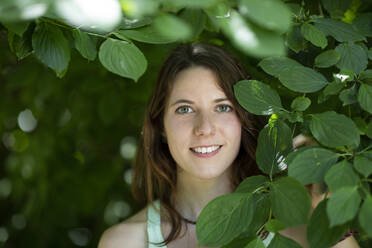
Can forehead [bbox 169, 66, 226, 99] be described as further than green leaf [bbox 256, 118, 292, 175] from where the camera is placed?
Yes

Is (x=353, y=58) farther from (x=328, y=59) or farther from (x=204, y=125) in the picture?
(x=204, y=125)

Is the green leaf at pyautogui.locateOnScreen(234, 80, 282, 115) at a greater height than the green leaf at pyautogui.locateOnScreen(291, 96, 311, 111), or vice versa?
the green leaf at pyautogui.locateOnScreen(234, 80, 282, 115)

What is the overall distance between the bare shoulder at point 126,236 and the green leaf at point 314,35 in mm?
1042

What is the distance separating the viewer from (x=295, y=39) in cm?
152

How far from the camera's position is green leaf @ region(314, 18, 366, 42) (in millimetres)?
1461

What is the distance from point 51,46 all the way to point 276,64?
62 cm

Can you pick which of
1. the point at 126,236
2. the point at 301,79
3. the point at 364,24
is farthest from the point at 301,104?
the point at 126,236

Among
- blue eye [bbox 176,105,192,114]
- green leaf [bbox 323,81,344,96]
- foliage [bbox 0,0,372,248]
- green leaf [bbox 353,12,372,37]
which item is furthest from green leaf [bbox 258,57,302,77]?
blue eye [bbox 176,105,192,114]

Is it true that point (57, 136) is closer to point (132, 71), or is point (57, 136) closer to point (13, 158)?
point (13, 158)

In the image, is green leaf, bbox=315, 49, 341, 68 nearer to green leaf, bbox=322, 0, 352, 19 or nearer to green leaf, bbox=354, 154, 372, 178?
green leaf, bbox=322, 0, 352, 19

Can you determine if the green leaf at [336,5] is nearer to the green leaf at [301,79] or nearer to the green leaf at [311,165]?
the green leaf at [301,79]

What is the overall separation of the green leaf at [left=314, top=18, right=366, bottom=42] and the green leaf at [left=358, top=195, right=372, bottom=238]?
59 cm

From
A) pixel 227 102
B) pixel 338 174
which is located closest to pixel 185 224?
pixel 227 102

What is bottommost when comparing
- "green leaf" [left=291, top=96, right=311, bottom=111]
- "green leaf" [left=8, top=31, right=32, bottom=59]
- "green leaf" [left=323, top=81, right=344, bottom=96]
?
"green leaf" [left=291, top=96, right=311, bottom=111]
